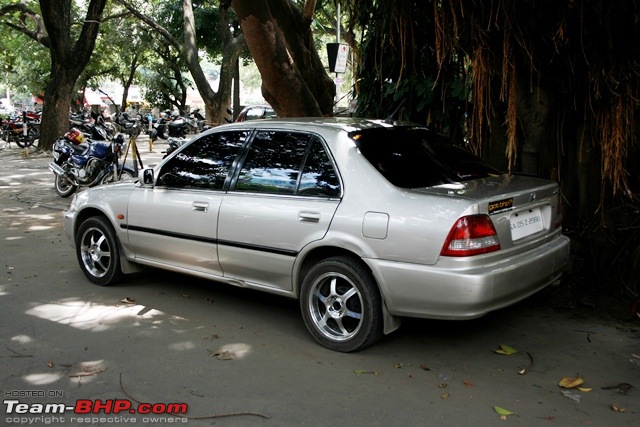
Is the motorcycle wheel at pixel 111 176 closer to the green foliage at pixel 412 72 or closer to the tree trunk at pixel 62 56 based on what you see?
the green foliage at pixel 412 72

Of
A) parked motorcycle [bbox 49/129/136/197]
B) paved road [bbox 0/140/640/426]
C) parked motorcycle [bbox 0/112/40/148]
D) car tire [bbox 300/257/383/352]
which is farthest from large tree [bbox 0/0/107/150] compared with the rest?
car tire [bbox 300/257/383/352]

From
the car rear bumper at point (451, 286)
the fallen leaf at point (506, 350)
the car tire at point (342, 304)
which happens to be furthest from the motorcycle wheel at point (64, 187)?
the fallen leaf at point (506, 350)

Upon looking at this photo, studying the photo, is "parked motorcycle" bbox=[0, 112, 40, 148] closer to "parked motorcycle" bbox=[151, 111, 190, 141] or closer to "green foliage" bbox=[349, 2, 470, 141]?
"parked motorcycle" bbox=[151, 111, 190, 141]

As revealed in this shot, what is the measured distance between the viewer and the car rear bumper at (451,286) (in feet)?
13.8

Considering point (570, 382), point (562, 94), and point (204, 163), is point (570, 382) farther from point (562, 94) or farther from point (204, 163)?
point (204, 163)

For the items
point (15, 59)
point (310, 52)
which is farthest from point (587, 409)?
point (15, 59)

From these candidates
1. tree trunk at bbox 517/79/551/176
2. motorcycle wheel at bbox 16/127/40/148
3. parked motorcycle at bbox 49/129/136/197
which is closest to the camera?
tree trunk at bbox 517/79/551/176

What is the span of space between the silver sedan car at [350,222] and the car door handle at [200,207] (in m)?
0.02

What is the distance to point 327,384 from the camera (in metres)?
4.22

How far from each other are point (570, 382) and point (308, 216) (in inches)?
79.4

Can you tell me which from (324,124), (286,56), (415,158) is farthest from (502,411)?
(286,56)

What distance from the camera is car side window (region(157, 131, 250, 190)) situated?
18.2ft

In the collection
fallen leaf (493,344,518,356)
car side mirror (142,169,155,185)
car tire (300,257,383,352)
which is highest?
car side mirror (142,169,155,185)

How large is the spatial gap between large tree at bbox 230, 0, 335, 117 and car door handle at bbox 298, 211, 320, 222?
123 inches
